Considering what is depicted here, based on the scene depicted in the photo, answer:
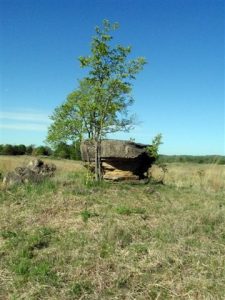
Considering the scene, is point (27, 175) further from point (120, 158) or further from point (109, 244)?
point (109, 244)

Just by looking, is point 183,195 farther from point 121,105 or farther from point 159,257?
point 159,257

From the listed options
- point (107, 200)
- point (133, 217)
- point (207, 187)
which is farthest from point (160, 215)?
point (207, 187)

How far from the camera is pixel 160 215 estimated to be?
930cm

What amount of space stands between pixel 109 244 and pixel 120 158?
624 centimetres

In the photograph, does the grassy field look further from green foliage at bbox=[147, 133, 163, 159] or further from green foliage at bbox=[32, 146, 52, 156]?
green foliage at bbox=[32, 146, 52, 156]

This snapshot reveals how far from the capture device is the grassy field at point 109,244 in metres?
5.93

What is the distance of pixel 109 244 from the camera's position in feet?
24.2

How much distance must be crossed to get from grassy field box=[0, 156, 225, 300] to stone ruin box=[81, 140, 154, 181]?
6.18 feet

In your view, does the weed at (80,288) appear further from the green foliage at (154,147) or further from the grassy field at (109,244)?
the green foliage at (154,147)

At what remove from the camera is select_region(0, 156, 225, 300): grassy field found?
593 cm

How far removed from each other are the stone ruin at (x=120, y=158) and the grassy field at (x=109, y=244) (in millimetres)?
1883

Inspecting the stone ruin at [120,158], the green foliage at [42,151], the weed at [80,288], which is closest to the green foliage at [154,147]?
the stone ruin at [120,158]

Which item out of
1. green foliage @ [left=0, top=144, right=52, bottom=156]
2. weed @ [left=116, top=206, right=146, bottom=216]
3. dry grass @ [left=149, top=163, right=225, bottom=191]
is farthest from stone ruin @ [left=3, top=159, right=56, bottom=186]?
green foliage @ [left=0, top=144, right=52, bottom=156]

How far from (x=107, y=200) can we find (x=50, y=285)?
4509mm
